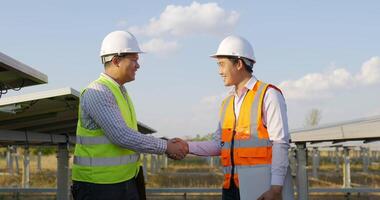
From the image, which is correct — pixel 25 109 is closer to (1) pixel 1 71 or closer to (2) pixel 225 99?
(1) pixel 1 71

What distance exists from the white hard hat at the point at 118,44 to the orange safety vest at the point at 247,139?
0.83 metres

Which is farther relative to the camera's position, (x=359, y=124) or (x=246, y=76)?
(x=359, y=124)

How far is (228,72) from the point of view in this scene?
3.93m

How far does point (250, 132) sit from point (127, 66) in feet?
3.09

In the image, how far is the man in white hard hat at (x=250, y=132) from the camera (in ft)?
A: 11.8

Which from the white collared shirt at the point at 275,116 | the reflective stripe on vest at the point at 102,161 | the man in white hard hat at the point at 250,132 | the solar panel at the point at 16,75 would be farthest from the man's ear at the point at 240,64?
the solar panel at the point at 16,75

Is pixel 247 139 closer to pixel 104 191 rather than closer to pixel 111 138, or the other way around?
pixel 111 138

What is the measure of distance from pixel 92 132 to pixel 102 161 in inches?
7.9

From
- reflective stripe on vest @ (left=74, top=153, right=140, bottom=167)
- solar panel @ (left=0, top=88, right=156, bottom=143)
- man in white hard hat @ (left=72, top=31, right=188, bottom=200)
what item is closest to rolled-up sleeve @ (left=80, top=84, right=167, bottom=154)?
man in white hard hat @ (left=72, top=31, right=188, bottom=200)

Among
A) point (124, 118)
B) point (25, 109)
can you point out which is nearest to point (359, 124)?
point (124, 118)

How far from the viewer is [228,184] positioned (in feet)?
12.8

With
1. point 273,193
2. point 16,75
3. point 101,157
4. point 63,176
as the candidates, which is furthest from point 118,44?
point 63,176

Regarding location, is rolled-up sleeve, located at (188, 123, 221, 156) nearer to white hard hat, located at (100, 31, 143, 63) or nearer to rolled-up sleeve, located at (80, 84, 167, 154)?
rolled-up sleeve, located at (80, 84, 167, 154)

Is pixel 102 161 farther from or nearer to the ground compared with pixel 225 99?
nearer to the ground
